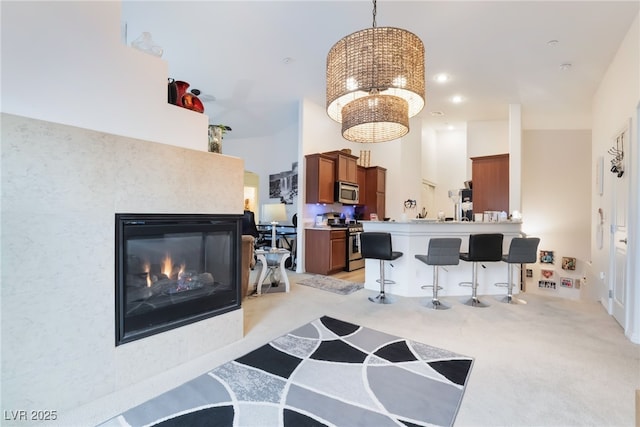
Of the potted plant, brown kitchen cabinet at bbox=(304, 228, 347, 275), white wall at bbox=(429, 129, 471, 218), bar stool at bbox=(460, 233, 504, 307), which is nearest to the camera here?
the potted plant

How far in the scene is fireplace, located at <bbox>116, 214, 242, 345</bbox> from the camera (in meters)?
1.87

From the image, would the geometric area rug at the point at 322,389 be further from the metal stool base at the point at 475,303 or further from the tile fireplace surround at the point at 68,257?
the metal stool base at the point at 475,303

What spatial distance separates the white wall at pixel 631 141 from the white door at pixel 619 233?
14 centimetres

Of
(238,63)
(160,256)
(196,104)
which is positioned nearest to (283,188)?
(238,63)

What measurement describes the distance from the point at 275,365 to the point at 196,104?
2.30 meters

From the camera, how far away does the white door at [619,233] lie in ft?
9.77

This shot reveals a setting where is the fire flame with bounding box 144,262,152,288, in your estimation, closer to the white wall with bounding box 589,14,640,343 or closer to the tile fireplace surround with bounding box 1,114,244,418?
the tile fireplace surround with bounding box 1,114,244,418

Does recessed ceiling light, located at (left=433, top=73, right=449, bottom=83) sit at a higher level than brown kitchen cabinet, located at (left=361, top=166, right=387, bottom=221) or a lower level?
higher

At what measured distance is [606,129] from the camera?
12.5 feet

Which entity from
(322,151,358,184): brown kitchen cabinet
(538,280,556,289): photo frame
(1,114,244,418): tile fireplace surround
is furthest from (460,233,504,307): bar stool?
(1,114,244,418): tile fireplace surround

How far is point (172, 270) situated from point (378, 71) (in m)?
2.25

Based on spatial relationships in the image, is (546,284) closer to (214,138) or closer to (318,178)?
(318,178)

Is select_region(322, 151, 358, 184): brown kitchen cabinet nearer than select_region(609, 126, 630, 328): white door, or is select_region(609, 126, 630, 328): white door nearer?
select_region(609, 126, 630, 328): white door

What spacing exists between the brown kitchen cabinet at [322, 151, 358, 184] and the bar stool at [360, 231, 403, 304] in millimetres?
2458
